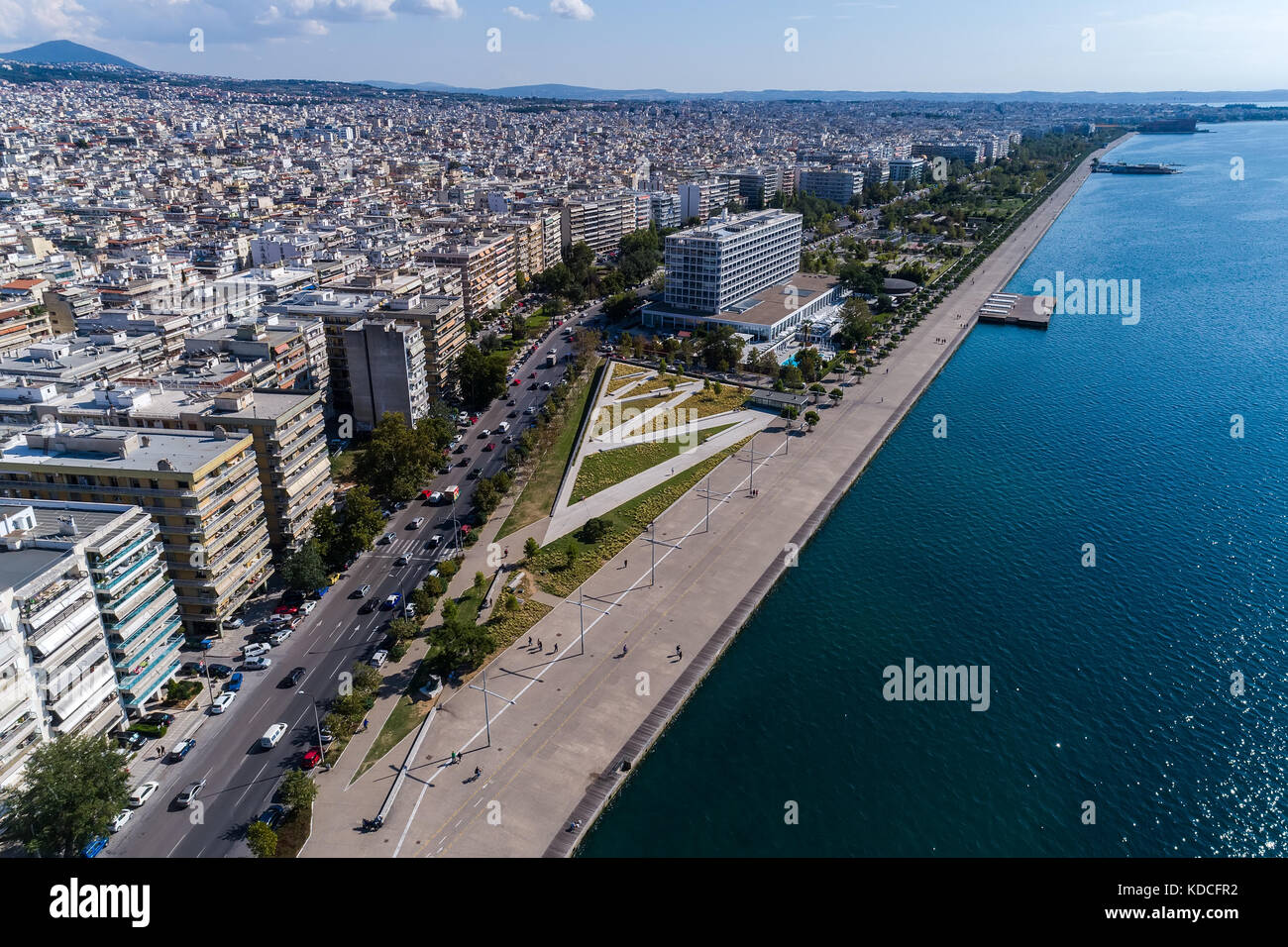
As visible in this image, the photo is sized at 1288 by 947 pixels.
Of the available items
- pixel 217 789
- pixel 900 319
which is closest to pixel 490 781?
pixel 217 789

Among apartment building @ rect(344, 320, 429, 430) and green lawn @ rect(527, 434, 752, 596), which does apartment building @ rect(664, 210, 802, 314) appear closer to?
apartment building @ rect(344, 320, 429, 430)

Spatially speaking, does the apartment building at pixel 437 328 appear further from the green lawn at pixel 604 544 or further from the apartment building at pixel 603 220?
the apartment building at pixel 603 220

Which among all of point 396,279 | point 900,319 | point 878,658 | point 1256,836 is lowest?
point 1256,836

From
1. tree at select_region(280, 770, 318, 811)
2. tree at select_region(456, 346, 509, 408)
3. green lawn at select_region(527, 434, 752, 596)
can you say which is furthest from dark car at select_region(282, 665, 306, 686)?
tree at select_region(456, 346, 509, 408)

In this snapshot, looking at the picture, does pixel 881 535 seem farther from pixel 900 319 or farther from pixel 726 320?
pixel 900 319

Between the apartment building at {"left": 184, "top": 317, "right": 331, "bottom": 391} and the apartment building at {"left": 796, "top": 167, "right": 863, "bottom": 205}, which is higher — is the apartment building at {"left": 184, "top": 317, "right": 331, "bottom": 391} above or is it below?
below

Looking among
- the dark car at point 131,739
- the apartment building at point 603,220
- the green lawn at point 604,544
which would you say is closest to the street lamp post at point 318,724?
the dark car at point 131,739

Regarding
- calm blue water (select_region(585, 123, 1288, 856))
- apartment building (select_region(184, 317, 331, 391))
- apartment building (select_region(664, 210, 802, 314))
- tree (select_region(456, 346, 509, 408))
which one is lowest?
calm blue water (select_region(585, 123, 1288, 856))
